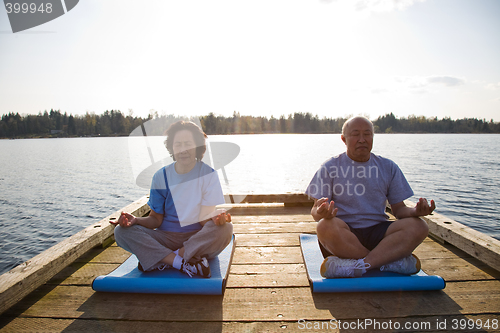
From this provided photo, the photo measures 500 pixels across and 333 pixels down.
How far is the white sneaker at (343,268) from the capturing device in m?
2.57

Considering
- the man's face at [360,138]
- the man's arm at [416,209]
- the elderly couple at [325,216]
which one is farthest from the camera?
the man's face at [360,138]

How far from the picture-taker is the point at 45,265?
265 centimetres

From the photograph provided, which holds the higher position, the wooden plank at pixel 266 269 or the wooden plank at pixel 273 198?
the wooden plank at pixel 273 198

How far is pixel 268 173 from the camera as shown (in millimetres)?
19391

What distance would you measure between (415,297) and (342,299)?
0.57 m

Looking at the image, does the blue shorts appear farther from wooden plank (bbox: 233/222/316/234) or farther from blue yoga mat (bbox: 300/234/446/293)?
wooden plank (bbox: 233/222/316/234)

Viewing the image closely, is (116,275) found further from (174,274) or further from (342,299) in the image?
(342,299)

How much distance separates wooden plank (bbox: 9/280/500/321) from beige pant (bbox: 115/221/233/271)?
0.36 metres

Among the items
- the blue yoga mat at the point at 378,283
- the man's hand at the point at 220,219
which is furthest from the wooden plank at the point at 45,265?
the blue yoga mat at the point at 378,283

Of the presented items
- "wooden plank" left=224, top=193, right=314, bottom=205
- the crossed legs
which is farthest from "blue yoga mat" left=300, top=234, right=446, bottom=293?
"wooden plank" left=224, top=193, right=314, bottom=205

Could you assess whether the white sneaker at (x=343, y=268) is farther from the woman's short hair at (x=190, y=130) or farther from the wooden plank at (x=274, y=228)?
the woman's short hair at (x=190, y=130)

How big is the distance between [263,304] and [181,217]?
45.7 inches

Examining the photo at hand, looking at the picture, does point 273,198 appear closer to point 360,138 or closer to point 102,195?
point 360,138

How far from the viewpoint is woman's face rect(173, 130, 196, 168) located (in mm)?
2928
